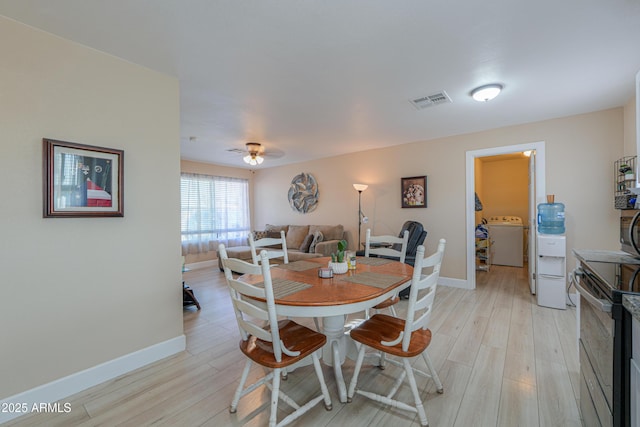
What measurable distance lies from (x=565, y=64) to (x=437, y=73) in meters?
0.99

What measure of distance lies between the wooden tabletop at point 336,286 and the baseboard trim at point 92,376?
1.04 m

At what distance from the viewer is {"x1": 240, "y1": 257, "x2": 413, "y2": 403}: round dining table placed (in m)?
1.34

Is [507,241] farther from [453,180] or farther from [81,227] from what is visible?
[81,227]

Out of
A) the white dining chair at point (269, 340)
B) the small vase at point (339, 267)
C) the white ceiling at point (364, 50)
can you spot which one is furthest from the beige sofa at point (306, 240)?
the white dining chair at point (269, 340)

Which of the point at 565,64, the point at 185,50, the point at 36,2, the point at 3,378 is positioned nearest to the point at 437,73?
the point at 565,64

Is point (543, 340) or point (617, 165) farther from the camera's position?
point (617, 165)

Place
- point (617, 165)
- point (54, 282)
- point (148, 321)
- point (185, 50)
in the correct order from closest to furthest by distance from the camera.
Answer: point (54, 282) → point (185, 50) → point (148, 321) → point (617, 165)

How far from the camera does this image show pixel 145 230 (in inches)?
81.5

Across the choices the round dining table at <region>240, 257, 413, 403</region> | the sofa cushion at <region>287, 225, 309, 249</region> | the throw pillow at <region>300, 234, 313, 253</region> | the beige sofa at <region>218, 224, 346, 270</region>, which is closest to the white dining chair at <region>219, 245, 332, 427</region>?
the round dining table at <region>240, 257, 413, 403</region>

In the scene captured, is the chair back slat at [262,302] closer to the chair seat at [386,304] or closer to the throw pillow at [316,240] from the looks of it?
the chair seat at [386,304]

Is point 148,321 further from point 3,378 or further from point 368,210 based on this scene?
point 368,210

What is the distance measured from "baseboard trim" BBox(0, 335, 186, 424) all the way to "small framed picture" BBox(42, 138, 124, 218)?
1.09 meters

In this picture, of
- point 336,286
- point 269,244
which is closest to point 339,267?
point 336,286

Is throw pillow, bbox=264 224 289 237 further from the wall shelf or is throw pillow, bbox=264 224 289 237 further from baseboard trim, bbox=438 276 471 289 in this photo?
the wall shelf
